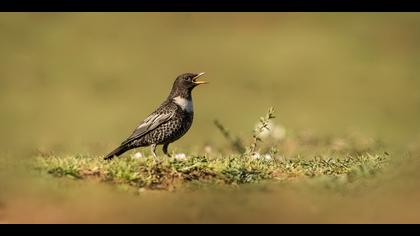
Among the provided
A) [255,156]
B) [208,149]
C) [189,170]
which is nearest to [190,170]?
[189,170]

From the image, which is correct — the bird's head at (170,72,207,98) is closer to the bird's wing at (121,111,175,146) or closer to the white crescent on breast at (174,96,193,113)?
the white crescent on breast at (174,96,193,113)

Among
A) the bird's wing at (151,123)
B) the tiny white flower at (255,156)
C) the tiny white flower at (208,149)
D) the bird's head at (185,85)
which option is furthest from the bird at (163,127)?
the tiny white flower at (208,149)

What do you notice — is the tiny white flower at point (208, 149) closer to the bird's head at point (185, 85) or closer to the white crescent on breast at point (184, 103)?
the bird's head at point (185, 85)

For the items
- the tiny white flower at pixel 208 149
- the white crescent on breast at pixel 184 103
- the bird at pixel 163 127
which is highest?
the tiny white flower at pixel 208 149

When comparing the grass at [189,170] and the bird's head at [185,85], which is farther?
the bird's head at [185,85]

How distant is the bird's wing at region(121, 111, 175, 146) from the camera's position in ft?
36.0

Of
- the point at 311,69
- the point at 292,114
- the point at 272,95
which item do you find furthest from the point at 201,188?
the point at 311,69

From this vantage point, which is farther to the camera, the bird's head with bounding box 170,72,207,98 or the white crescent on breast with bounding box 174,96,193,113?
the bird's head with bounding box 170,72,207,98

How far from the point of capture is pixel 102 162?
9289 millimetres

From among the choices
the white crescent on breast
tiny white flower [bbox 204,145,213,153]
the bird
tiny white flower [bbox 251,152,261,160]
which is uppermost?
tiny white flower [bbox 204,145,213,153]

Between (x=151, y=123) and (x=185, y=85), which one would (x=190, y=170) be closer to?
(x=151, y=123)

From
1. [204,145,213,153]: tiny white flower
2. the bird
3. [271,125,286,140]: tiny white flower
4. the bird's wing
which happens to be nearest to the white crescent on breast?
the bird

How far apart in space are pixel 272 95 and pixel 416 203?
49.9 ft

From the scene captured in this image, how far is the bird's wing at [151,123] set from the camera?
36.0ft
